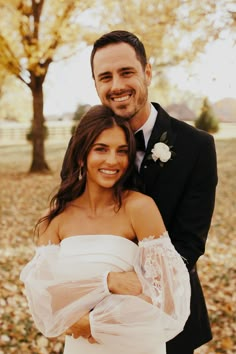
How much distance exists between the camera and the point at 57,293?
2240 millimetres

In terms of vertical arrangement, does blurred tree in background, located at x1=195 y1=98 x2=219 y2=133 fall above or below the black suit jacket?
below

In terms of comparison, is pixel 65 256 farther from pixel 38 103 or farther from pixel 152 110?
pixel 38 103

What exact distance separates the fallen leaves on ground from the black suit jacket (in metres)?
2.72

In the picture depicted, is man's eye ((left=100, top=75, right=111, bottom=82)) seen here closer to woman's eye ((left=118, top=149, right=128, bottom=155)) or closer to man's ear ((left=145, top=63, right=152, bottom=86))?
man's ear ((left=145, top=63, right=152, bottom=86))

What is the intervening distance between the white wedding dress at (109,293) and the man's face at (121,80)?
71 cm

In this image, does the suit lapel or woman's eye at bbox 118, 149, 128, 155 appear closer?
woman's eye at bbox 118, 149, 128, 155

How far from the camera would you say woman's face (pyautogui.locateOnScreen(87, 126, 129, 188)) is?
7.48ft

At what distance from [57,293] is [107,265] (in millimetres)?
280

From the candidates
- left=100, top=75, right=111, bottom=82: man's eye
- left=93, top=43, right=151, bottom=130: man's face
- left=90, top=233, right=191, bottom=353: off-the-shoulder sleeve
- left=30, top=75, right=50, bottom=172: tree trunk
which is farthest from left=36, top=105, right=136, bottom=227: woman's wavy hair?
left=30, top=75, right=50, bottom=172: tree trunk

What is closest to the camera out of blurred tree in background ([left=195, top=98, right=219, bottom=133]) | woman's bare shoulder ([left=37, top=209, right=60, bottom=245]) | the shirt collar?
woman's bare shoulder ([left=37, top=209, right=60, bottom=245])

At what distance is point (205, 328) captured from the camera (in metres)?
2.79

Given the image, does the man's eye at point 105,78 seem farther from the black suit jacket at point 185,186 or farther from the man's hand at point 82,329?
the man's hand at point 82,329

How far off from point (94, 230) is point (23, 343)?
3048 mm

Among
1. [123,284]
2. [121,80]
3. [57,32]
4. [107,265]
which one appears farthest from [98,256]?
[57,32]
